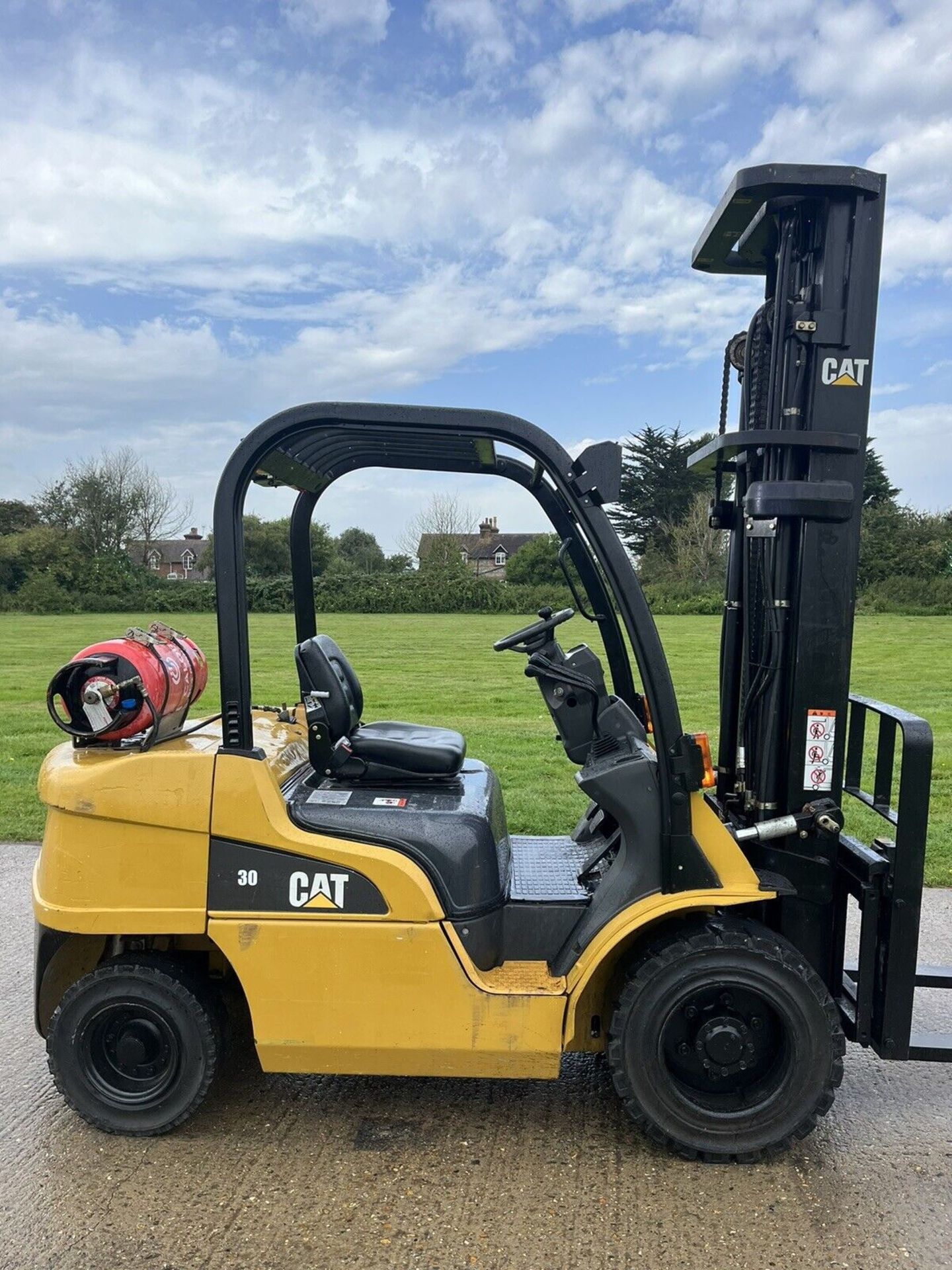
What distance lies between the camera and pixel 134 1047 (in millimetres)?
3340

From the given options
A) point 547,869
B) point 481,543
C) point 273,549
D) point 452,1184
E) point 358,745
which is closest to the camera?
point 452,1184

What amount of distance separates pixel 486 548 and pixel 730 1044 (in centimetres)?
4392

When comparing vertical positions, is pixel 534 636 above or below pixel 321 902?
above

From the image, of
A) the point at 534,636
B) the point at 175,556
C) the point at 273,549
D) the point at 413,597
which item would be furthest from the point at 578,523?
the point at 175,556

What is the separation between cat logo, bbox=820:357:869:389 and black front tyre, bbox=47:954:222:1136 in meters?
3.00

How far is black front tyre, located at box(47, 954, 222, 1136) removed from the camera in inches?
130

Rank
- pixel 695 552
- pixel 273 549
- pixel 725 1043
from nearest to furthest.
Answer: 1. pixel 725 1043
2. pixel 273 549
3. pixel 695 552

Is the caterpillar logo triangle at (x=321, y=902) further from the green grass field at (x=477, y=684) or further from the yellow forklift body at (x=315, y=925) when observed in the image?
the green grass field at (x=477, y=684)

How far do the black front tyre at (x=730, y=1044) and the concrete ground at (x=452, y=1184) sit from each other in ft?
0.35

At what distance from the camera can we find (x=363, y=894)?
319cm

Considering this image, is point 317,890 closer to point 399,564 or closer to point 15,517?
point 399,564

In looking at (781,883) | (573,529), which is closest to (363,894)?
(781,883)

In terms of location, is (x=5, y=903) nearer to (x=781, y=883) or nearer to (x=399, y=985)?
(x=399, y=985)

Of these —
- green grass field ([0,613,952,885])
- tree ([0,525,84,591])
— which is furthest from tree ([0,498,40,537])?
green grass field ([0,613,952,885])
